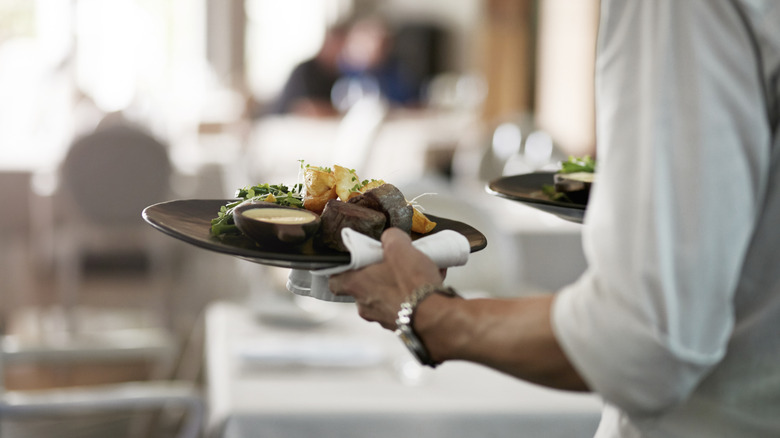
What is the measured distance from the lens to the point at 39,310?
190 inches

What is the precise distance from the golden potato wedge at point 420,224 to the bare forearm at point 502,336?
177 mm

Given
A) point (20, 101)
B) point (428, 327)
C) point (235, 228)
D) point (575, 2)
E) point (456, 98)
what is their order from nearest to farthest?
point (428, 327) → point (235, 228) → point (575, 2) → point (456, 98) → point (20, 101)

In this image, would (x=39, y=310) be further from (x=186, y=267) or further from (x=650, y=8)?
(x=650, y=8)

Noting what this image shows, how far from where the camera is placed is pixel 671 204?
0.58 m

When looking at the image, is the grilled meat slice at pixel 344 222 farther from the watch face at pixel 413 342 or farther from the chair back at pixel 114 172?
the chair back at pixel 114 172

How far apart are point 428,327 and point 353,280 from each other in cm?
8

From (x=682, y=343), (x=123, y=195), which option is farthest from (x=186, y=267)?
(x=682, y=343)

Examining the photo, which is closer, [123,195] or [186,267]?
[123,195]

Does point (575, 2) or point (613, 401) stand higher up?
point (575, 2)

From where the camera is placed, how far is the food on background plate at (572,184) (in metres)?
0.93

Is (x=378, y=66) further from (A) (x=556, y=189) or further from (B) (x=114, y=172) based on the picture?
(A) (x=556, y=189)

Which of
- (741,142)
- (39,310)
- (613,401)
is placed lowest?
(39,310)

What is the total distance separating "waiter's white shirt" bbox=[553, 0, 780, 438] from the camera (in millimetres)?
574

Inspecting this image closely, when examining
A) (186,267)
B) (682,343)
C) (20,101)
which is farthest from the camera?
(20,101)
